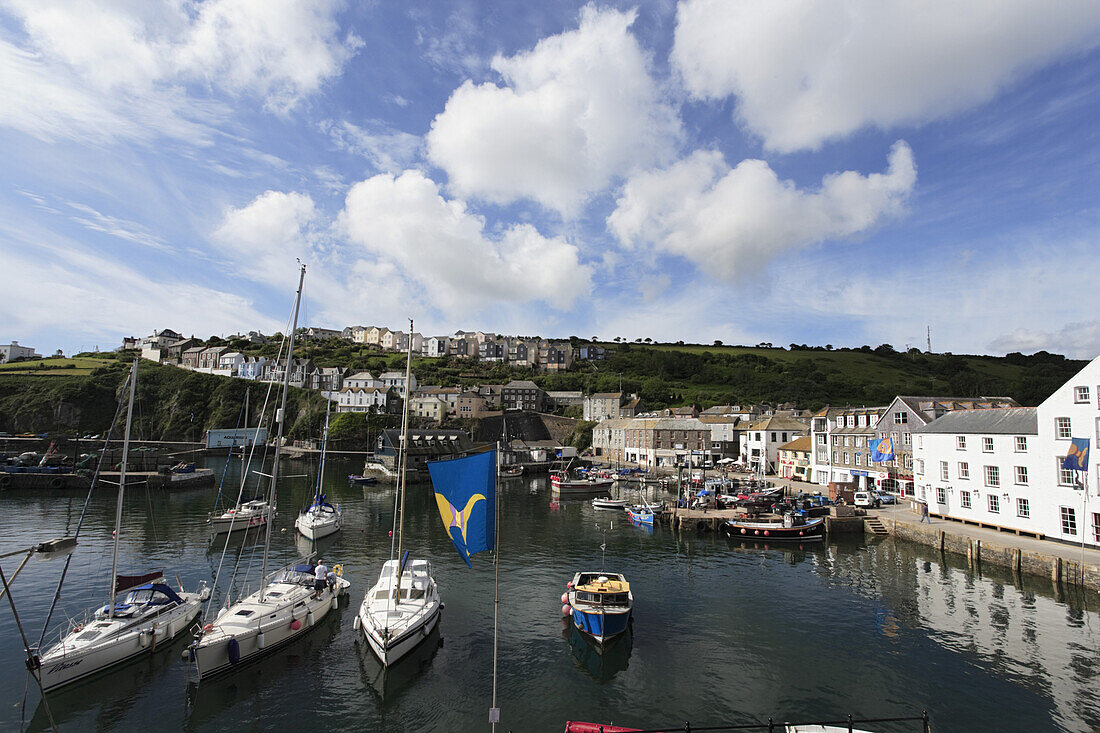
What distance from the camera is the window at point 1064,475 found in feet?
104

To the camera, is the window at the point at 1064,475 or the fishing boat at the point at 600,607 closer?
the fishing boat at the point at 600,607

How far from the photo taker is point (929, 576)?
3203 cm

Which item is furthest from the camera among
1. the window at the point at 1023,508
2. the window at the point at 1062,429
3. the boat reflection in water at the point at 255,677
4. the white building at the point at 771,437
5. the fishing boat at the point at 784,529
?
the white building at the point at 771,437

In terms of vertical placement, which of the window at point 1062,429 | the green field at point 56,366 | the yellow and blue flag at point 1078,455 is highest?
the green field at point 56,366

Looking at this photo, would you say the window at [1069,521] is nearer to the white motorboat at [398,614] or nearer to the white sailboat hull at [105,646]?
the white motorboat at [398,614]

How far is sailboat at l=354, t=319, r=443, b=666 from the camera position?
1908 centimetres

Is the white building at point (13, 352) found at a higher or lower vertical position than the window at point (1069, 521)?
higher

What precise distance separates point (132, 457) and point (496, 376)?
339 feet

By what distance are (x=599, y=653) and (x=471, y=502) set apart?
Answer: 33.7 feet

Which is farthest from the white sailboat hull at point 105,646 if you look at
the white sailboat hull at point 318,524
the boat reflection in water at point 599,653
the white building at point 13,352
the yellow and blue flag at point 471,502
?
the white building at point 13,352

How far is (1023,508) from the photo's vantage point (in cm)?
3500

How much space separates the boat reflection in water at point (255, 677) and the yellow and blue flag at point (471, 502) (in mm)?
9209

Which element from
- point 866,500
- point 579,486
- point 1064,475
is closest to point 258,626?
point 1064,475

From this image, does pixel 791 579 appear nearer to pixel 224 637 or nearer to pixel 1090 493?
pixel 1090 493
